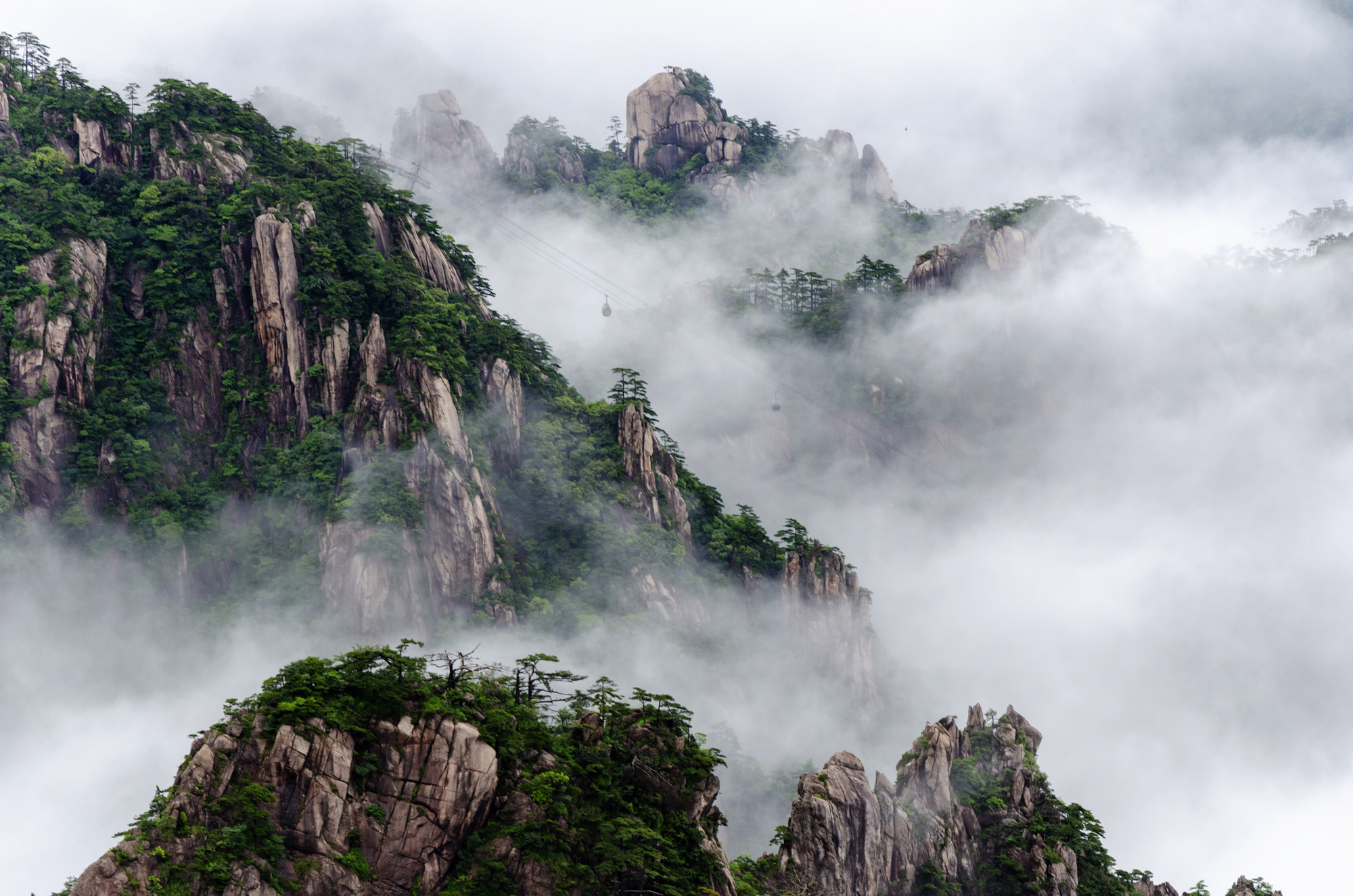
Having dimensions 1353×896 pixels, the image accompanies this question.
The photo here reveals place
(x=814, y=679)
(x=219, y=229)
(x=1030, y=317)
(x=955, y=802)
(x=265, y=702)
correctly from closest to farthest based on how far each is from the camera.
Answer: (x=265, y=702) < (x=955, y=802) < (x=219, y=229) < (x=814, y=679) < (x=1030, y=317)

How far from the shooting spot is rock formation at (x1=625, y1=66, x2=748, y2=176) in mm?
184375

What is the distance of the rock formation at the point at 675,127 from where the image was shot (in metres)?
184

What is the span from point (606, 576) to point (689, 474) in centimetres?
2302

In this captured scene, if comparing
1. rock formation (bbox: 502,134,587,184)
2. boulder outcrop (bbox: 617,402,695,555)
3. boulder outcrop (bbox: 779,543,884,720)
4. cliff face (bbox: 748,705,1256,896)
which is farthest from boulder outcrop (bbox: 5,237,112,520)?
rock formation (bbox: 502,134,587,184)

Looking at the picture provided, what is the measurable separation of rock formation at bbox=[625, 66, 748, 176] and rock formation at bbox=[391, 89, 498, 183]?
22.9 m

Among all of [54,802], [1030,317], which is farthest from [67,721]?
[1030,317]

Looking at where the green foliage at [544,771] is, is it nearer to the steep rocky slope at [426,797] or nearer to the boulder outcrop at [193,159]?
the steep rocky slope at [426,797]

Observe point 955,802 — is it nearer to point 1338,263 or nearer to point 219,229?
point 219,229

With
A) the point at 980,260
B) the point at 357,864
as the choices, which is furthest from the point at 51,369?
the point at 980,260

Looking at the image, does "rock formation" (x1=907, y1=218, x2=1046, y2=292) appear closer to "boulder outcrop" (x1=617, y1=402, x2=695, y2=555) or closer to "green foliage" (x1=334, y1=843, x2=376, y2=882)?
"boulder outcrop" (x1=617, y1=402, x2=695, y2=555)

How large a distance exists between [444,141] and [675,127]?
3453 cm

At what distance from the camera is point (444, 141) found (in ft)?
593

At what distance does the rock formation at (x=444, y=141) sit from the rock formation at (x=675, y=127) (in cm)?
2293

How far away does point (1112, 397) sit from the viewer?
163375mm
